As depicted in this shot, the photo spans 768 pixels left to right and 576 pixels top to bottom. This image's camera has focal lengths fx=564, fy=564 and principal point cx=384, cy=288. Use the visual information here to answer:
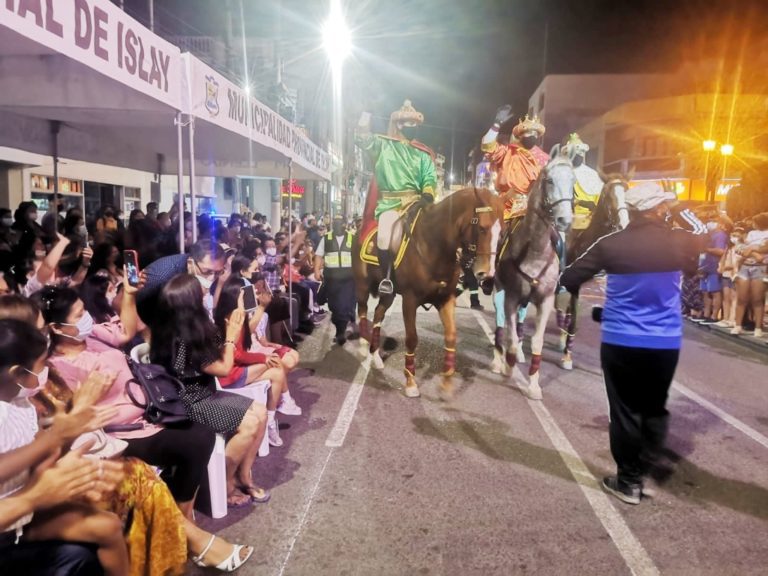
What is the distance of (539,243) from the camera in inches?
242

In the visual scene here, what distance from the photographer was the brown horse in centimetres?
565

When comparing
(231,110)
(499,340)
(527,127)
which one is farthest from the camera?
(527,127)

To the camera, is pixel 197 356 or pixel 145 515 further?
pixel 197 356

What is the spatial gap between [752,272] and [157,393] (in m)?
9.83

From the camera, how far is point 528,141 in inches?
298

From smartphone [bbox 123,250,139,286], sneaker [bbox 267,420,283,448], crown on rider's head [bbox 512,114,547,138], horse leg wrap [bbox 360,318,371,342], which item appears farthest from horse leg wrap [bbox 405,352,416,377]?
crown on rider's head [bbox 512,114,547,138]

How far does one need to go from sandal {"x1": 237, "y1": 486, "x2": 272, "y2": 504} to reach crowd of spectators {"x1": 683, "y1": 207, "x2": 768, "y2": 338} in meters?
7.35

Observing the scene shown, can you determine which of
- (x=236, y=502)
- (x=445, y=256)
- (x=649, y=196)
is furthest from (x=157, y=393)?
(x=445, y=256)

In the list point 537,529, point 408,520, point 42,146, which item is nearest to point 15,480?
point 408,520

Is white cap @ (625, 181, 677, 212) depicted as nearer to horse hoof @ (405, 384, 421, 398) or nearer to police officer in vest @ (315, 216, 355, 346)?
horse hoof @ (405, 384, 421, 398)

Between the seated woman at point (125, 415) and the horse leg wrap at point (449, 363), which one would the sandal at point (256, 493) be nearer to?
the seated woman at point (125, 415)

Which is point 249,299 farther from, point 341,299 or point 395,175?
point 341,299

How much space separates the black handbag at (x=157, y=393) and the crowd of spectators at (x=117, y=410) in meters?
0.04

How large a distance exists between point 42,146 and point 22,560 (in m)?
5.96
